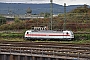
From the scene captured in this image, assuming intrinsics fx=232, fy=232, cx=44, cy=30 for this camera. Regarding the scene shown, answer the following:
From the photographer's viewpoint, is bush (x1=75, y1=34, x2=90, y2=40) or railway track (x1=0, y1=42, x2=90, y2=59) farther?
bush (x1=75, y1=34, x2=90, y2=40)

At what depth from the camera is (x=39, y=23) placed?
4028 cm

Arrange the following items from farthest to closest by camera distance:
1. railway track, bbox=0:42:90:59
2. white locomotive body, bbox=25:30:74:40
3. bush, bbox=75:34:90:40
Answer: bush, bbox=75:34:90:40
white locomotive body, bbox=25:30:74:40
railway track, bbox=0:42:90:59

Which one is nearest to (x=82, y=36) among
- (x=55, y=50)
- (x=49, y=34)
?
(x=49, y=34)

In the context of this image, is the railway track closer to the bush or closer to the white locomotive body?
the white locomotive body

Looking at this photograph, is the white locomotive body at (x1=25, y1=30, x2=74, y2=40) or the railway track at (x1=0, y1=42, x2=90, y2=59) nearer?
the railway track at (x1=0, y1=42, x2=90, y2=59)

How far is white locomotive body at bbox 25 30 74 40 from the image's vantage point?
30516mm

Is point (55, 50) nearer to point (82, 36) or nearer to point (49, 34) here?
point (49, 34)

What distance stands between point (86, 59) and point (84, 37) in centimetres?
1626

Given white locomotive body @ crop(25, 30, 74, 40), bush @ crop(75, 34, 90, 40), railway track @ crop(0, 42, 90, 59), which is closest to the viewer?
railway track @ crop(0, 42, 90, 59)

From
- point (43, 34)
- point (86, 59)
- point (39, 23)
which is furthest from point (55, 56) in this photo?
point (39, 23)

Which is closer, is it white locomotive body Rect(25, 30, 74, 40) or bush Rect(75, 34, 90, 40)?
white locomotive body Rect(25, 30, 74, 40)

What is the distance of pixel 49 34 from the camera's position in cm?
3095

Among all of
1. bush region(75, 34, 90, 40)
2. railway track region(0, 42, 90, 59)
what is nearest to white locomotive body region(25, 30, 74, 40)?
bush region(75, 34, 90, 40)

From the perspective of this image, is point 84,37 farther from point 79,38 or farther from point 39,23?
point 39,23
